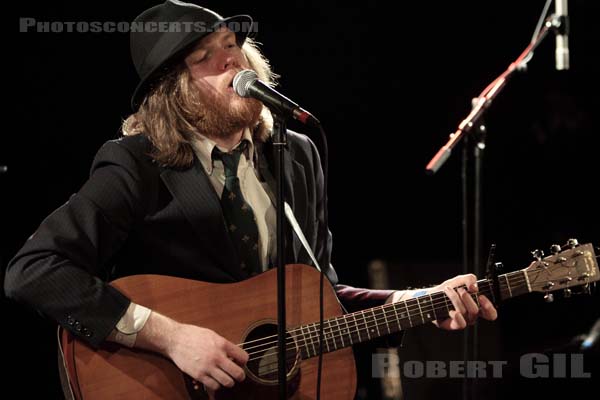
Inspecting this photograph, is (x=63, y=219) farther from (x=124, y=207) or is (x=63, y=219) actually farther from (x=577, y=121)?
(x=577, y=121)

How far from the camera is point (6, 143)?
400 centimetres

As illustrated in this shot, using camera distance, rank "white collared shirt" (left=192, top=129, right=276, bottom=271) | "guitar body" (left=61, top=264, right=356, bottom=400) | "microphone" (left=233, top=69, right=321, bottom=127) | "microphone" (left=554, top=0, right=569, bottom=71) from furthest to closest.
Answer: "microphone" (left=554, top=0, right=569, bottom=71), "white collared shirt" (left=192, top=129, right=276, bottom=271), "guitar body" (left=61, top=264, right=356, bottom=400), "microphone" (left=233, top=69, right=321, bottom=127)

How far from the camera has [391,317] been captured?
8.96ft

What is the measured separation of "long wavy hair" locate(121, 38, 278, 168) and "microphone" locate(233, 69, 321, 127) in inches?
23.8

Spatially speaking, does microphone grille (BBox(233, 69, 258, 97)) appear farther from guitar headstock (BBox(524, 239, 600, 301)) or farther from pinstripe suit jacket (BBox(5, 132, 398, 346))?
guitar headstock (BBox(524, 239, 600, 301))

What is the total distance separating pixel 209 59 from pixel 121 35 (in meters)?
1.66

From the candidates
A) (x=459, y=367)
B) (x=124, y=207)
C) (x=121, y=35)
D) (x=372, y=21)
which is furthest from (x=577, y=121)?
(x=124, y=207)

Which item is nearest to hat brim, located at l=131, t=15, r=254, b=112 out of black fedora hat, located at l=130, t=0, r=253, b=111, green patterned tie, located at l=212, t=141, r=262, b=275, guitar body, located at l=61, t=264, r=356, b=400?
black fedora hat, located at l=130, t=0, r=253, b=111

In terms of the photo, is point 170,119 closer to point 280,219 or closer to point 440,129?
point 280,219

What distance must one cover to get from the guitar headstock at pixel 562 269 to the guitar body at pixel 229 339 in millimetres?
751

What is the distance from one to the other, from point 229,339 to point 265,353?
0.45 feet

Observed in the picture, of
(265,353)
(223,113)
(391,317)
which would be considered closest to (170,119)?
(223,113)

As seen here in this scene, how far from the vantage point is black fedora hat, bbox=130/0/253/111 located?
2.85 meters

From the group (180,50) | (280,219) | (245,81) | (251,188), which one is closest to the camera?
(280,219)
